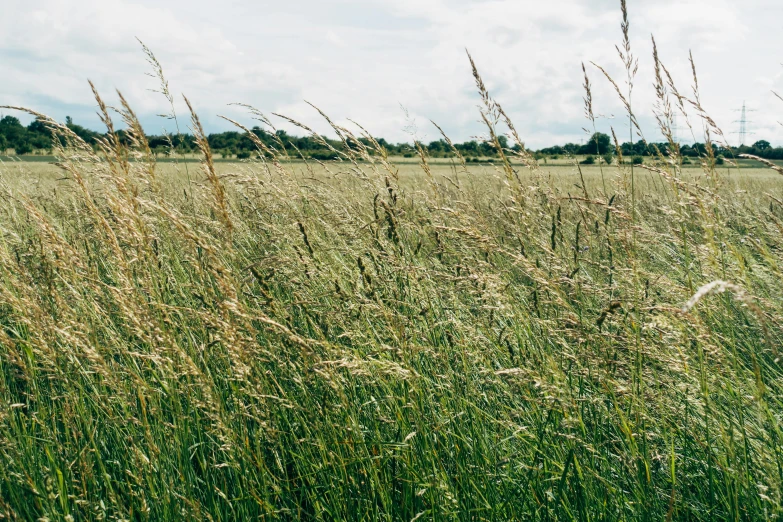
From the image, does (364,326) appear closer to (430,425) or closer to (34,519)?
(430,425)

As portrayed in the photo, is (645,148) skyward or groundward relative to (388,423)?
skyward

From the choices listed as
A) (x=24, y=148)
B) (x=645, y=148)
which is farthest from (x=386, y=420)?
(x=24, y=148)

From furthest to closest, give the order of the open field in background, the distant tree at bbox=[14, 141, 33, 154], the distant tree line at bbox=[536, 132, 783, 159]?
the distant tree at bbox=[14, 141, 33, 154]
the distant tree line at bbox=[536, 132, 783, 159]
the open field in background

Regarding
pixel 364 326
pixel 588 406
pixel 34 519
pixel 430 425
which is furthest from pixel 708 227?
pixel 34 519

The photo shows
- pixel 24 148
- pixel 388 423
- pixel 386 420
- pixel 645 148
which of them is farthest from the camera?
pixel 24 148

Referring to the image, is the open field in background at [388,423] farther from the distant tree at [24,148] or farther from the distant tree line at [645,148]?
the distant tree at [24,148]

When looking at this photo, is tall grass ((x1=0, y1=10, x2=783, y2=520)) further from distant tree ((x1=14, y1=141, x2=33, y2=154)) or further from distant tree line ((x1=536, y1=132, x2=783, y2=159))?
distant tree ((x1=14, y1=141, x2=33, y2=154))

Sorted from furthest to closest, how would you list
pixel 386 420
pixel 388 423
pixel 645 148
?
pixel 645 148 < pixel 388 423 < pixel 386 420

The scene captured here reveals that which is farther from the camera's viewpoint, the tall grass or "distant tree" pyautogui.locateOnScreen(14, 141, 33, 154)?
"distant tree" pyautogui.locateOnScreen(14, 141, 33, 154)

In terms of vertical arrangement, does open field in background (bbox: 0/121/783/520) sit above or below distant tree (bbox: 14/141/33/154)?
below

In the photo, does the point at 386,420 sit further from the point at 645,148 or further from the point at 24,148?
the point at 24,148

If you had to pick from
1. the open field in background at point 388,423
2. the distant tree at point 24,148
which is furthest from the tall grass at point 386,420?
the distant tree at point 24,148

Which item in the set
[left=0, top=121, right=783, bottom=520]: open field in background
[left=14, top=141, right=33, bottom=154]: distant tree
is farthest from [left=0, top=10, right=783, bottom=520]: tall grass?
[left=14, top=141, right=33, bottom=154]: distant tree

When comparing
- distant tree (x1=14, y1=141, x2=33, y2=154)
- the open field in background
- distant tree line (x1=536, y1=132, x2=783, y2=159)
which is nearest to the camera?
the open field in background
